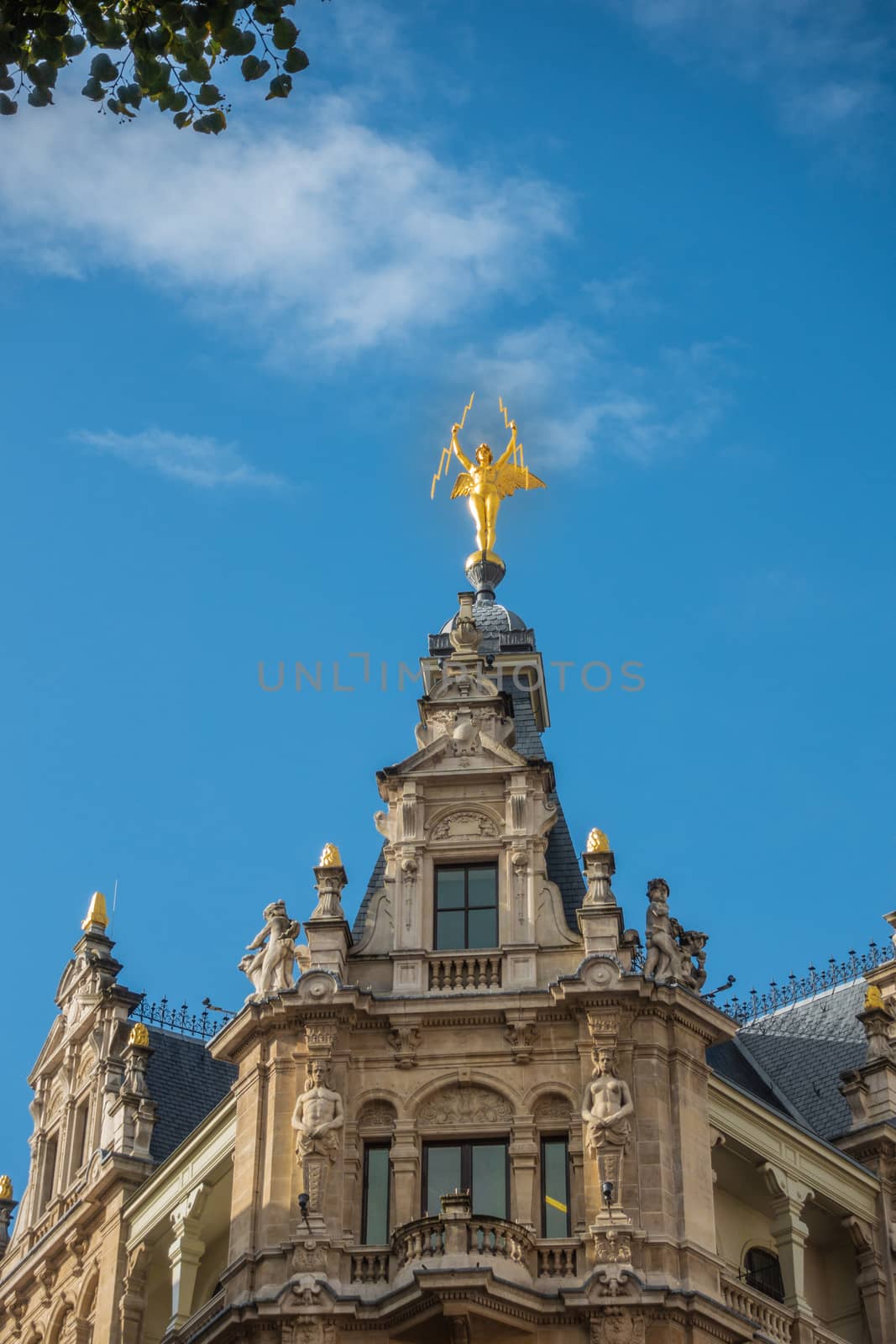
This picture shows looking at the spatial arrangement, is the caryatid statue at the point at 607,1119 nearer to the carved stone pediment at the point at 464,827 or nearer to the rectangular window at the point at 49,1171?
the carved stone pediment at the point at 464,827

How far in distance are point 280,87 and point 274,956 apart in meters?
20.4

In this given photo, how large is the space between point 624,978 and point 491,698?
656cm

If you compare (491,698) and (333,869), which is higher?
(491,698)

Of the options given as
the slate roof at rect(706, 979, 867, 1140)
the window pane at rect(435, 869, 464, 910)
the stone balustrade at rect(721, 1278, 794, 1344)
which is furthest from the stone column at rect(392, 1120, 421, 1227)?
the slate roof at rect(706, 979, 867, 1140)

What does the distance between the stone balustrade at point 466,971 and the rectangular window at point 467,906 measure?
54 cm

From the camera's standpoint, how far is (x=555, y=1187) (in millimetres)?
37719

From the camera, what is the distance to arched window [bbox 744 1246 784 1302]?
135 ft

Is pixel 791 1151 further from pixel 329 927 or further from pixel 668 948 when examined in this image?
pixel 329 927

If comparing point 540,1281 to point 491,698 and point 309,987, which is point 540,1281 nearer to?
point 309,987

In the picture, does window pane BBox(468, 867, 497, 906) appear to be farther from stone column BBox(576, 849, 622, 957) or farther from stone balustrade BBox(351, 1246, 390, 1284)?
stone balustrade BBox(351, 1246, 390, 1284)

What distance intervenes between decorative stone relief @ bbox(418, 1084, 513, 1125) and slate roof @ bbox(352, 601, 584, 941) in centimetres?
363

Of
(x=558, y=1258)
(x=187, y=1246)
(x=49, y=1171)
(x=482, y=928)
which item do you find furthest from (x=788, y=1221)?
(x=49, y=1171)

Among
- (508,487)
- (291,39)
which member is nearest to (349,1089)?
(508,487)

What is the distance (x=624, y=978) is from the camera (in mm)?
38656
